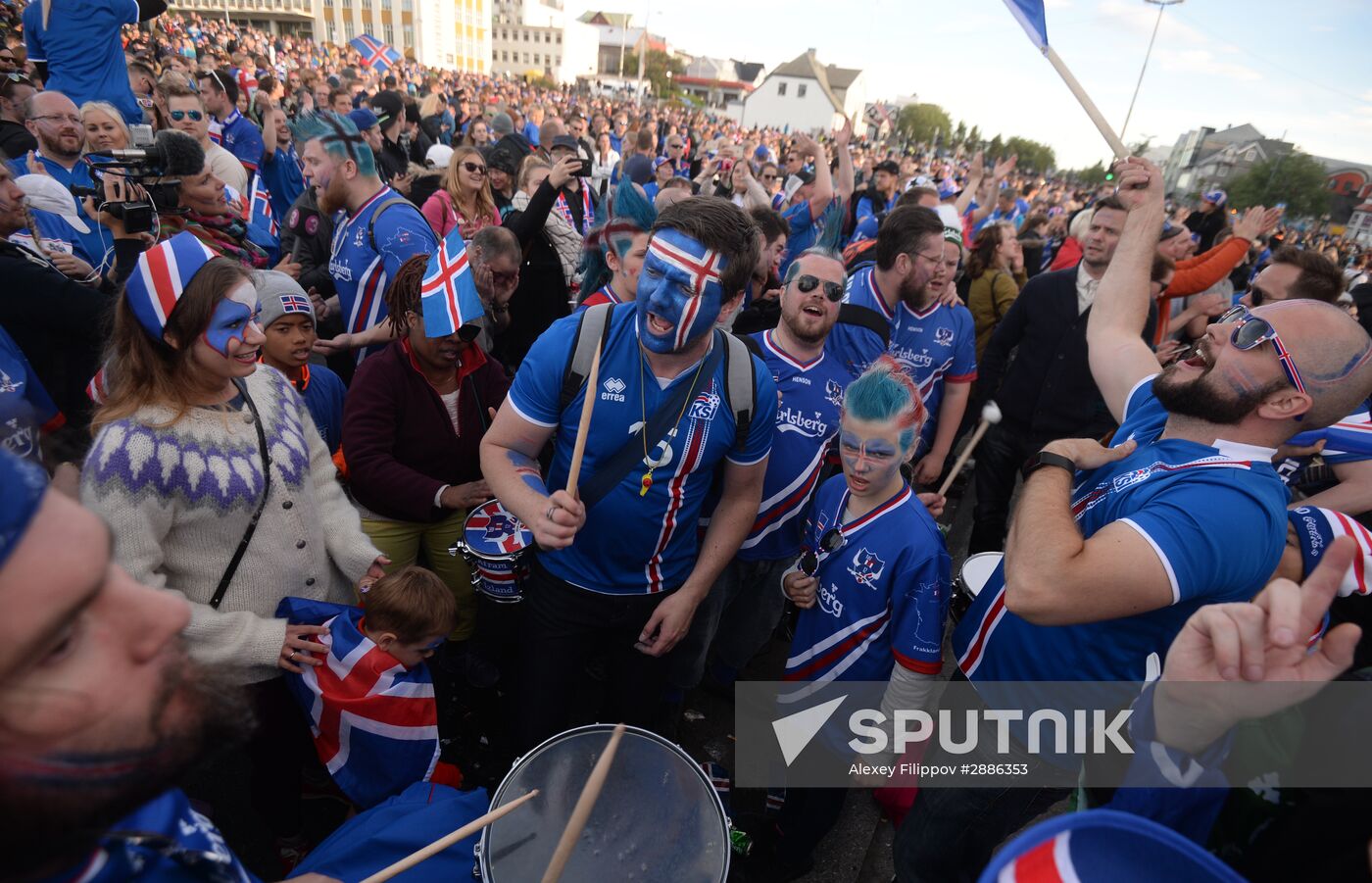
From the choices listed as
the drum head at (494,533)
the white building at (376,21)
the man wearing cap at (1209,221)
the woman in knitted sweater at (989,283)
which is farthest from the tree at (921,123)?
the drum head at (494,533)

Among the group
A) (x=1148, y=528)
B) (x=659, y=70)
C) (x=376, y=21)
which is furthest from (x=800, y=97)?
(x=1148, y=528)

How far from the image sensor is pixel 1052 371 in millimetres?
4457

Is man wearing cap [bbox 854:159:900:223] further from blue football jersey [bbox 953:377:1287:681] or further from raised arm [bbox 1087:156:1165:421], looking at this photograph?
blue football jersey [bbox 953:377:1287:681]

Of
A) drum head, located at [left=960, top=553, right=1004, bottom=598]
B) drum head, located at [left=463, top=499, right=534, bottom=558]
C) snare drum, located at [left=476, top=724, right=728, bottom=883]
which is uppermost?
drum head, located at [left=960, top=553, right=1004, bottom=598]

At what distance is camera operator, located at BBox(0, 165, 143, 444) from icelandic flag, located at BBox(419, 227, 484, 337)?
127 centimetres

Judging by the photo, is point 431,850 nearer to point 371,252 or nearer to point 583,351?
point 583,351

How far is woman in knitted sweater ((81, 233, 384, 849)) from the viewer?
6.46ft

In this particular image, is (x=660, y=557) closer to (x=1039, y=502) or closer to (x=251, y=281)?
(x=1039, y=502)

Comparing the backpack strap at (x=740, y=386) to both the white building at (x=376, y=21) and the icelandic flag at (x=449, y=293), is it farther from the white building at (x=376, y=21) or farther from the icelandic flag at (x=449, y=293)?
the white building at (x=376, y=21)

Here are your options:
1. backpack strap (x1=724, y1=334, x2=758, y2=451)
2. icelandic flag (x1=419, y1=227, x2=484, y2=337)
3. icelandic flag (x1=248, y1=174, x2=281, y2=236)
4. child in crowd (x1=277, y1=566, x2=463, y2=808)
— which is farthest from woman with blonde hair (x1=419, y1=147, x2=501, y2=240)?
child in crowd (x1=277, y1=566, x2=463, y2=808)

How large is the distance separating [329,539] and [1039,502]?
8.19 feet

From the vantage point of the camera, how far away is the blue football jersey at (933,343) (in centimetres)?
434

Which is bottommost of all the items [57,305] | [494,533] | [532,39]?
[494,533]

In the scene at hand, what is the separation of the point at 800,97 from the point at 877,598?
97.2 metres
